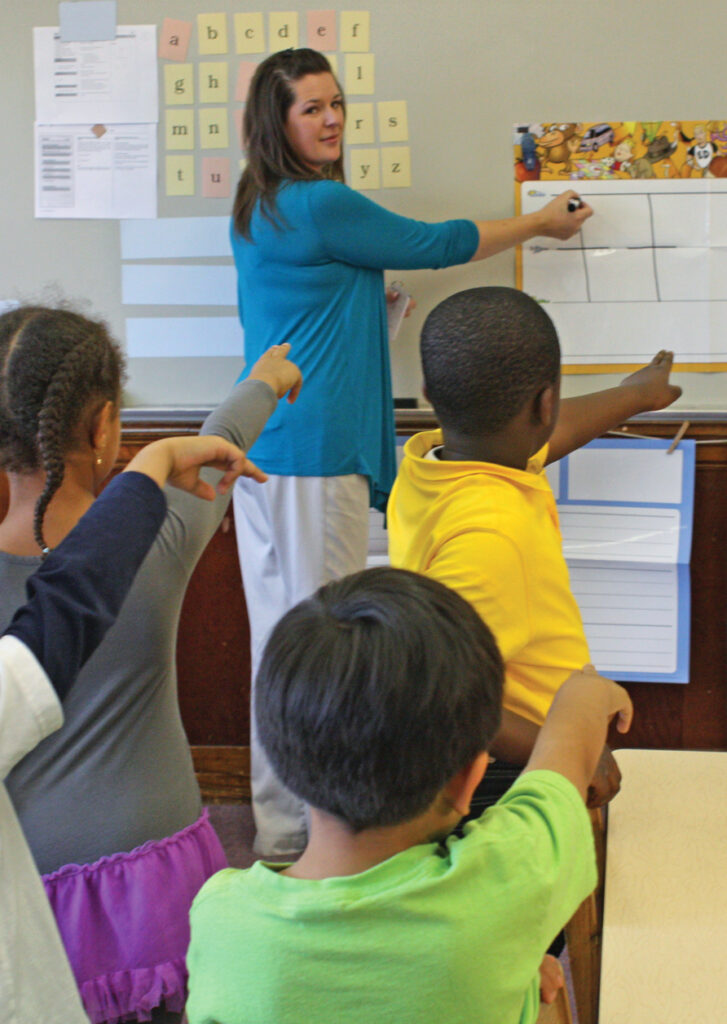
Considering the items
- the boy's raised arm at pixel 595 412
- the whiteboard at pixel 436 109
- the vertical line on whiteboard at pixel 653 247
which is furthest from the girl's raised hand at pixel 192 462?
the vertical line on whiteboard at pixel 653 247

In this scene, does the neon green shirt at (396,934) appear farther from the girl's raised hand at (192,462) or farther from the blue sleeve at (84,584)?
the girl's raised hand at (192,462)

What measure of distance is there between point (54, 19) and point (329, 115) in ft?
2.92

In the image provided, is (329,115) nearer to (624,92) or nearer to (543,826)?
(624,92)

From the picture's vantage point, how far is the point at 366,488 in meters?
2.14

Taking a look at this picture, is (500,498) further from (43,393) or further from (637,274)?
(637,274)

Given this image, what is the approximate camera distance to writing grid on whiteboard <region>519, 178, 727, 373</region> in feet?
7.67

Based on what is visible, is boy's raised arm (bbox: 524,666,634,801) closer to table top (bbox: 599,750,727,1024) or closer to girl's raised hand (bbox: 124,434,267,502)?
table top (bbox: 599,750,727,1024)

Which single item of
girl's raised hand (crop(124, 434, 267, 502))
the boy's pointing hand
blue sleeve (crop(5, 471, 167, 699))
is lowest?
blue sleeve (crop(5, 471, 167, 699))

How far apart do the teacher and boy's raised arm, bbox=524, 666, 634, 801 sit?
1257 millimetres

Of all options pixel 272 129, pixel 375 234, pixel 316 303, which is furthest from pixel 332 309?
pixel 272 129

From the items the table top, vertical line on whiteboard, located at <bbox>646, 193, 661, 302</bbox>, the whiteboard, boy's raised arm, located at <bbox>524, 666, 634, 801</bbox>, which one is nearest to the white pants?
the whiteboard

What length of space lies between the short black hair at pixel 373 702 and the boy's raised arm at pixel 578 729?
0.10 metres

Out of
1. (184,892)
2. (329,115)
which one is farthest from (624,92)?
(184,892)

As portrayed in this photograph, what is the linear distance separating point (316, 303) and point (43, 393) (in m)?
1.12
